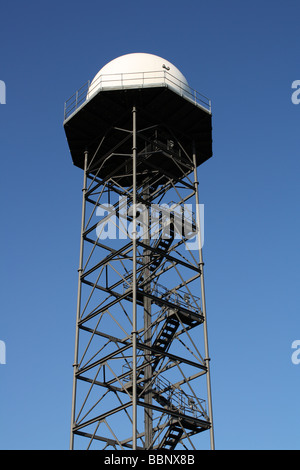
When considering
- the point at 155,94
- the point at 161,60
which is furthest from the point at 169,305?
the point at 161,60

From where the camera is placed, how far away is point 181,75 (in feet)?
121

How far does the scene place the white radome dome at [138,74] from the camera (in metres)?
35.0

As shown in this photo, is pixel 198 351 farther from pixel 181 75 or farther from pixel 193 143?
pixel 181 75

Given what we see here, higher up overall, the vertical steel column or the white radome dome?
the white radome dome

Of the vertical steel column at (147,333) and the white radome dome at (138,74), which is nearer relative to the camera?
the vertical steel column at (147,333)

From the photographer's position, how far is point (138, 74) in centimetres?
3538

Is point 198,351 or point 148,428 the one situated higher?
point 198,351

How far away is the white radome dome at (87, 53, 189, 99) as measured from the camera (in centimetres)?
3503

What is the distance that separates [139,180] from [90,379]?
12109 mm

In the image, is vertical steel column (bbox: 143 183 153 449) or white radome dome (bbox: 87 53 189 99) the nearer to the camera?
vertical steel column (bbox: 143 183 153 449)

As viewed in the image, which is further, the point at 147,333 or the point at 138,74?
the point at 138,74
